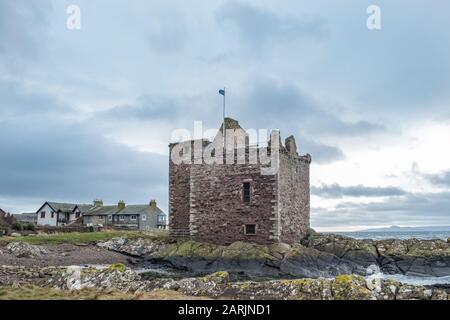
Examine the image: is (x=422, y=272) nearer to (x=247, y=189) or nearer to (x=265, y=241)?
(x=265, y=241)

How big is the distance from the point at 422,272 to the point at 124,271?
76.2ft

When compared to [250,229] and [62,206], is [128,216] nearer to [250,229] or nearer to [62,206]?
[62,206]

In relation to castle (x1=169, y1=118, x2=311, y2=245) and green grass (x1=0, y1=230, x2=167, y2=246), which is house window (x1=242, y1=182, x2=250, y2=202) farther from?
green grass (x1=0, y1=230, x2=167, y2=246)

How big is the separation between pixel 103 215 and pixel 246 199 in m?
49.2

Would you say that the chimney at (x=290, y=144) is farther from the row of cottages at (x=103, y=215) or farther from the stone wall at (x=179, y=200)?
the row of cottages at (x=103, y=215)

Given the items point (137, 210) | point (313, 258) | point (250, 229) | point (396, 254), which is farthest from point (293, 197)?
point (137, 210)

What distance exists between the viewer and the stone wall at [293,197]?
34688 millimetres

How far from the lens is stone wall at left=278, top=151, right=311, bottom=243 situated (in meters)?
34.7

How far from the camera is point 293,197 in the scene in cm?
3734

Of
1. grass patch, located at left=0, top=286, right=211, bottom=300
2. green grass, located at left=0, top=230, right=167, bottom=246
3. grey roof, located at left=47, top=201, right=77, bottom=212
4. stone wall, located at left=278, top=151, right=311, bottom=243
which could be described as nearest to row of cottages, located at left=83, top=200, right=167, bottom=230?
grey roof, located at left=47, top=201, right=77, bottom=212

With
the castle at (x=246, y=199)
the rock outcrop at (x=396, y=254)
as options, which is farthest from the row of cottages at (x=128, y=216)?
the rock outcrop at (x=396, y=254)
